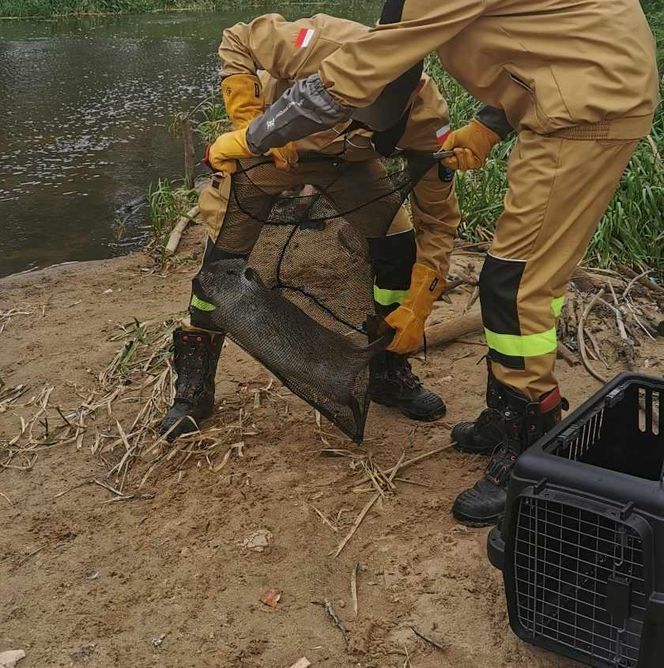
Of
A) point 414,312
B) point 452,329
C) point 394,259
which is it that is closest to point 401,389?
point 414,312

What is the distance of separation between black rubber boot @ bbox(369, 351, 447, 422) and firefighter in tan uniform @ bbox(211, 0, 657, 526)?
727 mm

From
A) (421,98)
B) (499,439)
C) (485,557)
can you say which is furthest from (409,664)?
(421,98)

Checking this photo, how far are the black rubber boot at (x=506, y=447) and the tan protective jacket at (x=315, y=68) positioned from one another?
0.91 metres

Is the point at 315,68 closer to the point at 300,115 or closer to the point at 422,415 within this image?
the point at 300,115

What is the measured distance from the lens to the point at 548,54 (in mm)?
2566

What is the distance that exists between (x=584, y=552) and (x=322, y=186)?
159 centimetres

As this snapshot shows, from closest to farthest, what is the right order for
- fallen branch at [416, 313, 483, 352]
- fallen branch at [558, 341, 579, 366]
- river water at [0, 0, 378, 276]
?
fallen branch at [558, 341, 579, 366] → fallen branch at [416, 313, 483, 352] → river water at [0, 0, 378, 276]

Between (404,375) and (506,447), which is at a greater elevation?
(506,447)

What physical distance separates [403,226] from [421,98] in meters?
0.50

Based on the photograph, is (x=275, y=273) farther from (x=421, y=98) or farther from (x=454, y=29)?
(x=454, y=29)

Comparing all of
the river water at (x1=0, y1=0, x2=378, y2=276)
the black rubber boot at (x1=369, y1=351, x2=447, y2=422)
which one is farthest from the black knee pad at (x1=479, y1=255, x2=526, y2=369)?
the river water at (x1=0, y1=0, x2=378, y2=276)

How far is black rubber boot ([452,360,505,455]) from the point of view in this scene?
2.90 meters

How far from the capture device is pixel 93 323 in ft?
17.0

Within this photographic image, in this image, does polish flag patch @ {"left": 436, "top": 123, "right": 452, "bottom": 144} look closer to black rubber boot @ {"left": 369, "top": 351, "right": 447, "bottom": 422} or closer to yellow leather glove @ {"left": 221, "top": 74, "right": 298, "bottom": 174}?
yellow leather glove @ {"left": 221, "top": 74, "right": 298, "bottom": 174}
